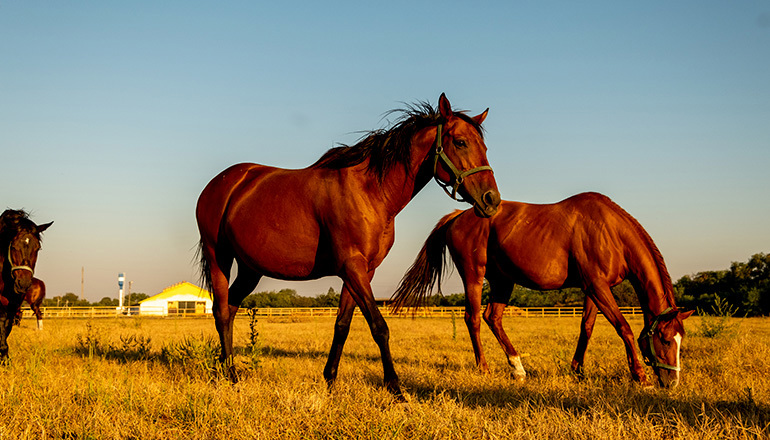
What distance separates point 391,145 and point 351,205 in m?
0.71

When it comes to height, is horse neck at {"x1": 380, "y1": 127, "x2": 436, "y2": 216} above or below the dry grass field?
above

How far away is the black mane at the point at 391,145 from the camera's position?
5.50 metres

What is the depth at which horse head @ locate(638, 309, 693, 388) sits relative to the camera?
6.32m

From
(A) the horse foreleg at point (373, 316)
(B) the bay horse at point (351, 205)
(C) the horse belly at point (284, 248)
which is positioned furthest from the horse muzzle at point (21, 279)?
(A) the horse foreleg at point (373, 316)

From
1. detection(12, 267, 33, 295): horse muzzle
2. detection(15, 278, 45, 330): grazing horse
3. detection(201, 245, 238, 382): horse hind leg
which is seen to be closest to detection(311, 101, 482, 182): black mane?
detection(201, 245, 238, 382): horse hind leg

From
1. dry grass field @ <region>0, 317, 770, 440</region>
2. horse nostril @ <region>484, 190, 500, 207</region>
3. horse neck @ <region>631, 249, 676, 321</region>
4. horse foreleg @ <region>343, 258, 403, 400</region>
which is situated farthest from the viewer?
horse neck @ <region>631, 249, 676, 321</region>

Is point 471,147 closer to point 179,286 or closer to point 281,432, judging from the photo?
point 281,432

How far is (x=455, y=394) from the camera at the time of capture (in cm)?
554

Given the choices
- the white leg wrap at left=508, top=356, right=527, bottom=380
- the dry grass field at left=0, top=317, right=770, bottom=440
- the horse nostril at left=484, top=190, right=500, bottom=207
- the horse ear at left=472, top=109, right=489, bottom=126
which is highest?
the horse ear at left=472, top=109, right=489, bottom=126

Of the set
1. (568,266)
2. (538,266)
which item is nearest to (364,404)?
(538,266)

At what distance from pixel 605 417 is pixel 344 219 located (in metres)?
2.77

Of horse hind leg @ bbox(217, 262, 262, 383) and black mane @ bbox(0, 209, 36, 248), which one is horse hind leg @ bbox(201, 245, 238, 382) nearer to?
horse hind leg @ bbox(217, 262, 262, 383)

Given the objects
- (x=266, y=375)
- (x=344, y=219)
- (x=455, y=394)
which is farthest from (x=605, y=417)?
(x=266, y=375)

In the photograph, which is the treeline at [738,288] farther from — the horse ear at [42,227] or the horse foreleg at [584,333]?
the horse ear at [42,227]
